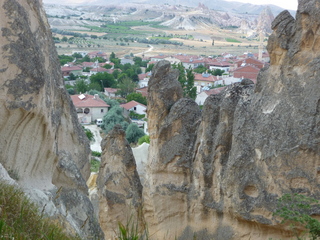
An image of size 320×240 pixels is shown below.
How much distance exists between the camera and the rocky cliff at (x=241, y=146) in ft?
27.7

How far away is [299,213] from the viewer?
7383 millimetres

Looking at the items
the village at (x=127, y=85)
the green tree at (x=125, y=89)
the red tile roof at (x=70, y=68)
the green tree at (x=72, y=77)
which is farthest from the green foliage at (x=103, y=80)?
the red tile roof at (x=70, y=68)

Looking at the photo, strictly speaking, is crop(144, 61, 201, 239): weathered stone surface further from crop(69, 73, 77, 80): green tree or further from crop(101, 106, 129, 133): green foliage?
crop(69, 73, 77, 80): green tree

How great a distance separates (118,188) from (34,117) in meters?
4.95

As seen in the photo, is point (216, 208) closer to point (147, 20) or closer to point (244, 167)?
point (244, 167)

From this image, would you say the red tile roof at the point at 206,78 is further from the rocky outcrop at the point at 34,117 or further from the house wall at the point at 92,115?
the rocky outcrop at the point at 34,117

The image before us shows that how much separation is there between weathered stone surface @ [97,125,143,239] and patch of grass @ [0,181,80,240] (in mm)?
6170

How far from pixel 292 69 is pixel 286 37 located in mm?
634

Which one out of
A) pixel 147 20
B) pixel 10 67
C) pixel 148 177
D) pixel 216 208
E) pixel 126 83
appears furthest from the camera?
pixel 147 20

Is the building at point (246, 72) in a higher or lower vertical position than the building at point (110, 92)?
higher

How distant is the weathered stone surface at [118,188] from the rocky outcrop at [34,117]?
306 cm

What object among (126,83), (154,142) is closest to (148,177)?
(154,142)

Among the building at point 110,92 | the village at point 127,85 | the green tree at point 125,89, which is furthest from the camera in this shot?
the building at point 110,92

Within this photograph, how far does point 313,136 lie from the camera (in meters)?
8.22
